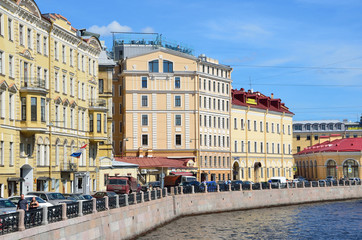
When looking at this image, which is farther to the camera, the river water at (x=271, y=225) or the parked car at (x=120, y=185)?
the parked car at (x=120, y=185)

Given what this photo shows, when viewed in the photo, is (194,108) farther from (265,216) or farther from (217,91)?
(265,216)

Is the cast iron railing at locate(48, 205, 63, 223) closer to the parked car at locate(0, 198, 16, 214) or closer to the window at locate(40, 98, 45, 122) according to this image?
the parked car at locate(0, 198, 16, 214)

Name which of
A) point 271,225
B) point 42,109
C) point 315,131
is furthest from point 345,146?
point 42,109

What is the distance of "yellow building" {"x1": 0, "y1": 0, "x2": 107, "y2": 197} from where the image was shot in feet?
155

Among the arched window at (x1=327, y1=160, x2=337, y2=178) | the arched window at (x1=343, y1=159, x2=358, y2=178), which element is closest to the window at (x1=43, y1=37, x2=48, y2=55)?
the arched window at (x1=343, y1=159, x2=358, y2=178)

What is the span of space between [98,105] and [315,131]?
98.0 m

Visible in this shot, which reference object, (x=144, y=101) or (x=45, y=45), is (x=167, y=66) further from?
(x=45, y=45)

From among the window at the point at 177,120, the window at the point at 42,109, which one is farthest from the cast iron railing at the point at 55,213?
the window at the point at 177,120

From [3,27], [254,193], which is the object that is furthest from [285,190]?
[3,27]

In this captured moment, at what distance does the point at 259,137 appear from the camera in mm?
107000

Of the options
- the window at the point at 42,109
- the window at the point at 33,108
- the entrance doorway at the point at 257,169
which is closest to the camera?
the window at the point at 33,108

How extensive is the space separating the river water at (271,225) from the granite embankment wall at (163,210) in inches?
40.7

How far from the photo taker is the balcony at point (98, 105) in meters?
64.5

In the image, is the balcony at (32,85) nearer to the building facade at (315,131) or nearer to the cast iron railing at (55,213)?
the cast iron railing at (55,213)
